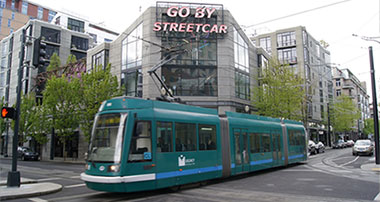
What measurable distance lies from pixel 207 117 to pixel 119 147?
439cm

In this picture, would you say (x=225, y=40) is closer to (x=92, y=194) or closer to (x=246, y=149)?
(x=246, y=149)

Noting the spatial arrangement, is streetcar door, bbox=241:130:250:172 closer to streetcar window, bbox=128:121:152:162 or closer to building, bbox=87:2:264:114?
streetcar window, bbox=128:121:152:162

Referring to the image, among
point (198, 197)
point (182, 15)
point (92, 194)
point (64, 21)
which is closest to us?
point (198, 197)

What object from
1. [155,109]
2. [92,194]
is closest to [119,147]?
[155,109]

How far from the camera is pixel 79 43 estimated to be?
54969mm

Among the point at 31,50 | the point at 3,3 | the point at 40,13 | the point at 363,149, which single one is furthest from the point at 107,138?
the point at 40,13

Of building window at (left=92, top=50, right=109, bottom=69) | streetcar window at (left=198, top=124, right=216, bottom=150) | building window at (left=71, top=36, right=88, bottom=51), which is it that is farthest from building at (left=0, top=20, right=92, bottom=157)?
streetcar window at (left=198, top=124, right=216, bottom=150)

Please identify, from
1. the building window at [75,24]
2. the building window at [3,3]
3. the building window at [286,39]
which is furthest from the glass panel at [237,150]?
the building window at [3,3]

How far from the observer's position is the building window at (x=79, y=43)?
178 ft

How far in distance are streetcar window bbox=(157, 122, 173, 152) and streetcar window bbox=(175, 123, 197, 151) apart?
0.32 metres

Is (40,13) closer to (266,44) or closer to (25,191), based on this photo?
(266,44)

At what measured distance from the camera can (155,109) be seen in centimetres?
984

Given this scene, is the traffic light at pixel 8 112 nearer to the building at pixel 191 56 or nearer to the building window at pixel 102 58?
the building at pixel 191 56

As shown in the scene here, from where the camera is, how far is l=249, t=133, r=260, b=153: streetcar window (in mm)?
14705
